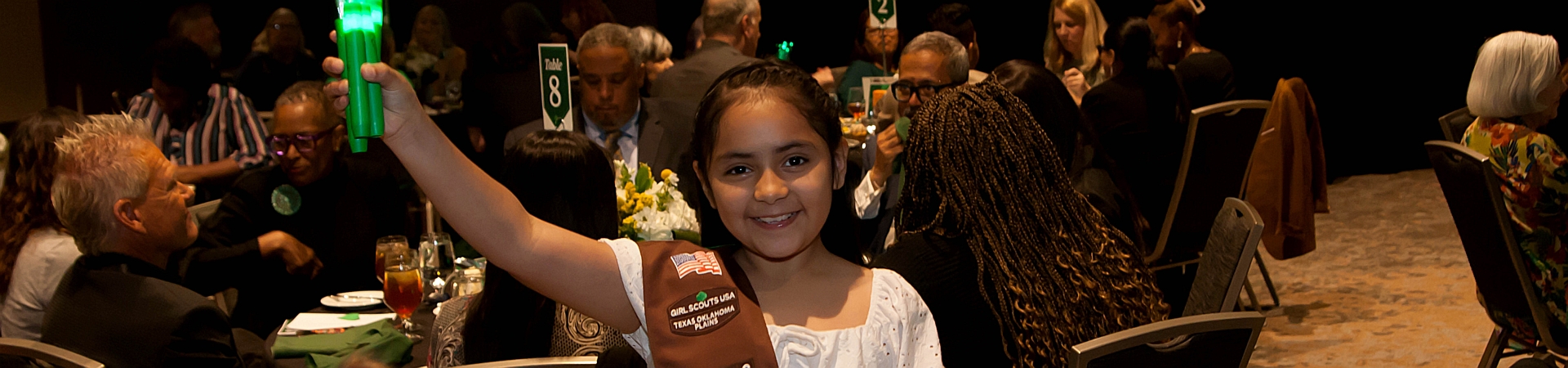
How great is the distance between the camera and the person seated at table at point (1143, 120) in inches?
170

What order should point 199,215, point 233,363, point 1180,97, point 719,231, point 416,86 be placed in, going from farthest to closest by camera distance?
point 416,86
point 1180,97
point 199,215
point 233,363
point 719,231

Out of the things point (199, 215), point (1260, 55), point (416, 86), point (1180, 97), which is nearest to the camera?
point (199, 215)

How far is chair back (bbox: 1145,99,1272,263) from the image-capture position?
4.18 metres

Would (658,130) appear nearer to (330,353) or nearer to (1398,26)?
(330,353)

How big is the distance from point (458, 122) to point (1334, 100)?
6548mm

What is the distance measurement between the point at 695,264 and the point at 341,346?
141cm

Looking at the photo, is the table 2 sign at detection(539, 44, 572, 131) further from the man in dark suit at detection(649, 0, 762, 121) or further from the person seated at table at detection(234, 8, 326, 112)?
the person seated at table at detection(234, 8, 326, 112)

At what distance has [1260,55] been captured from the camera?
8.41m

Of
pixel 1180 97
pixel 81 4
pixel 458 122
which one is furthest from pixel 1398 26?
pixel 81 4

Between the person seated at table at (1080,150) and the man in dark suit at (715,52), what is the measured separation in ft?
5.72

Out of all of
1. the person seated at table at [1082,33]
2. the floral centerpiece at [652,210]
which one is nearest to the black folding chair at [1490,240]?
the floral centerpiece at [652,210]

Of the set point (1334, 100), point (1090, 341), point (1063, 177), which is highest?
point (1063, 177)

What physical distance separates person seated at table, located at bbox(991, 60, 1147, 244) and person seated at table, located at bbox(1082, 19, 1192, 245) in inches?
44.8

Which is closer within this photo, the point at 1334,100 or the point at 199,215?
the point at 199,215
